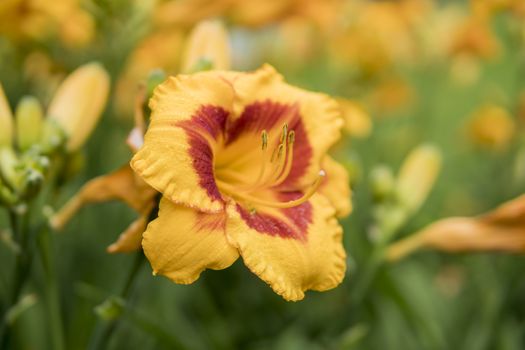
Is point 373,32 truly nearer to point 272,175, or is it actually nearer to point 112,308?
point 272,175

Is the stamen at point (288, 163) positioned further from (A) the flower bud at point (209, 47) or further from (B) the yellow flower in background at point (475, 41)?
(B) the yellow flower in background at point (475, 41)

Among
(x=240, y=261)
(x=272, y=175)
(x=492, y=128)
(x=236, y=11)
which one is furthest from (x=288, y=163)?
(x=492, y=128)

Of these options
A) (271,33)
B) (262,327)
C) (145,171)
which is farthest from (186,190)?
(271,33)

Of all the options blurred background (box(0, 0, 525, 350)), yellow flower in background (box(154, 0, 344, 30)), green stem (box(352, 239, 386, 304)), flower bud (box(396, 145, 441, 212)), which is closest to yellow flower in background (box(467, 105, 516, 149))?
blurred background (box(0, 0, 525, 350))

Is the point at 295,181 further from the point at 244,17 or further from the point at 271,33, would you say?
the point at 271,33

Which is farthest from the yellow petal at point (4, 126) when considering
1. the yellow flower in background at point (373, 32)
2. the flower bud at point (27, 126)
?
the yellow flower in background at point (373, 32)

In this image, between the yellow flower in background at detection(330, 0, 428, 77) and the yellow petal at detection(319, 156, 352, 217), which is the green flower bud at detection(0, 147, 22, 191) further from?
the yellow flower in background at detection(330, 0, 428, 77)
